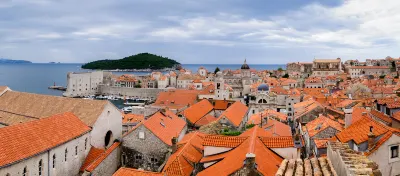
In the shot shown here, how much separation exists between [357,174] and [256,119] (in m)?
34.2

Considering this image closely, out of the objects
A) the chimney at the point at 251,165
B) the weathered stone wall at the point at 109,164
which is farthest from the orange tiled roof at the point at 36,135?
the chimney at the point at 251,165

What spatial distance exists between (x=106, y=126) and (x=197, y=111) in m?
19.5

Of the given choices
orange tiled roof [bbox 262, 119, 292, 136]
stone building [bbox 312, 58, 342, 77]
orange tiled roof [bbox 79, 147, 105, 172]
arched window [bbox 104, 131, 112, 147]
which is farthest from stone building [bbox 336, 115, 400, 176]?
stone building [bbox 312, 58, 342, 77]

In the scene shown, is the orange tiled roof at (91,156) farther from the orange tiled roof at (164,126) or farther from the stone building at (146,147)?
the orange tiled roof at (164,126)

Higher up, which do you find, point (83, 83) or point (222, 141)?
point (222, 141)

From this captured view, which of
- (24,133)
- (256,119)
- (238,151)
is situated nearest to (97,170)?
(24,133)

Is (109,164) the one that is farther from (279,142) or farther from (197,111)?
(197,111)

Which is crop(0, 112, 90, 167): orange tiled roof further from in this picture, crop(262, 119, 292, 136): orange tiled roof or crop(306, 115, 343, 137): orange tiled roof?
crop(306, 115, 343, 137): orange tiled roof

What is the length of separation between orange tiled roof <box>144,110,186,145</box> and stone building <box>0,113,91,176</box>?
4577 millimetres

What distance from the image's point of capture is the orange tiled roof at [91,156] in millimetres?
24516

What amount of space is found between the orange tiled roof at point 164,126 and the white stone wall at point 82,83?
104m

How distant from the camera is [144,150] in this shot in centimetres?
2473

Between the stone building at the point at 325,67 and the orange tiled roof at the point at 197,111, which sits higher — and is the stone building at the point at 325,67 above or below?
above

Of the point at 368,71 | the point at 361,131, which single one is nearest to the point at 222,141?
the point at 361,131
